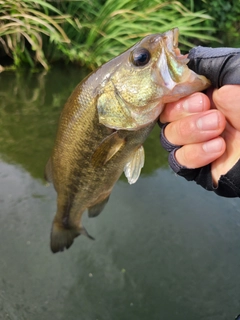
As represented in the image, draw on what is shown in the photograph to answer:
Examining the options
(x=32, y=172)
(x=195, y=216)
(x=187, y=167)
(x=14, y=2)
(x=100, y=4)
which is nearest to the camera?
(x=187, y=167)

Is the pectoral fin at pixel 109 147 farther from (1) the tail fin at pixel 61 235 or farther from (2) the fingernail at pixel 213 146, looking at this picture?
(1) the tail fin at pixel 61 235

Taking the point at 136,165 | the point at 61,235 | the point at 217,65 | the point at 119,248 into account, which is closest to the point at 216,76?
the point at 217,65

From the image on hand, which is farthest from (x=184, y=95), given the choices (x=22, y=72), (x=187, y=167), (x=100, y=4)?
(x=100, y=4)

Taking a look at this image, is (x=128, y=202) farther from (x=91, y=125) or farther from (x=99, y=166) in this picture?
(x=91, y=125)

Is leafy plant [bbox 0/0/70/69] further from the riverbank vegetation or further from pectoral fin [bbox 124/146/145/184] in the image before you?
pectoral fin [bbox 124/146/145/184]

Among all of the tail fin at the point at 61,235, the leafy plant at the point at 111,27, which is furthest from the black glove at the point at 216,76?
the leafy plant at the point at 111,27

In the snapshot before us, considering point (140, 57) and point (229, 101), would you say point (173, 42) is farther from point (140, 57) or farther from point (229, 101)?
point (229, 101)

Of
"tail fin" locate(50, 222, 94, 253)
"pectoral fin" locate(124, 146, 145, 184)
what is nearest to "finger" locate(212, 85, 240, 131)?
"pectoral fin" locate(124, 146, 145, 184)
